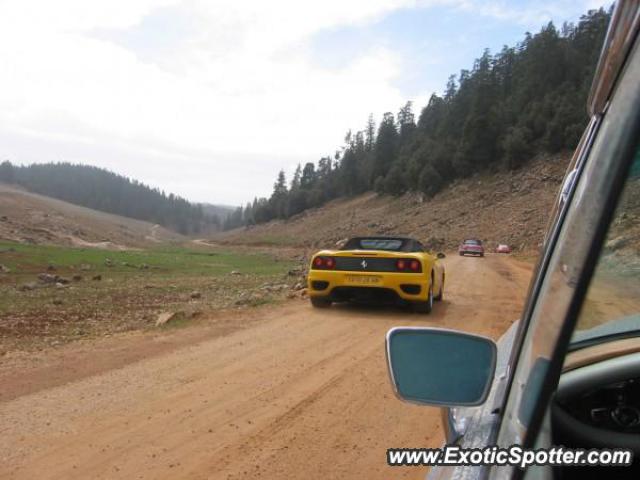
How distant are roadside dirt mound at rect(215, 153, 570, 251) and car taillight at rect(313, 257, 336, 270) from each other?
3100 cm

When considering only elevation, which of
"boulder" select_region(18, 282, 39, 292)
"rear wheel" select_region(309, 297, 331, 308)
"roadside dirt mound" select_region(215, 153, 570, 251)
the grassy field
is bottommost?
"boulder" select_region(18, 282, 39, 292)

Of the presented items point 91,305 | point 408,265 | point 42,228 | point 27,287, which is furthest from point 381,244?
point 42,228

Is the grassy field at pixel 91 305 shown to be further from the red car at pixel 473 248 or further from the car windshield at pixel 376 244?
the red car at pixel 473 248

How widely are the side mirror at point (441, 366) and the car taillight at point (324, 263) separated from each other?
6660mm

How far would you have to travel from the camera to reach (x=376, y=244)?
29.3 feet

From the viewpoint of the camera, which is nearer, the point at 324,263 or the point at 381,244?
the point at 324,263

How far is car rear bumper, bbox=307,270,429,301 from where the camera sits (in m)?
7.93

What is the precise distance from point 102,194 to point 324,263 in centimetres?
18658

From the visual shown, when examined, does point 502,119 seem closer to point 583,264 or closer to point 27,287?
point 27,287

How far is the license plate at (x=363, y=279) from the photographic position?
26.2 ft

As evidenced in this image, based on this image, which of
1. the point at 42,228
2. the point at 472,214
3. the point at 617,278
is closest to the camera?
the point at 617,278

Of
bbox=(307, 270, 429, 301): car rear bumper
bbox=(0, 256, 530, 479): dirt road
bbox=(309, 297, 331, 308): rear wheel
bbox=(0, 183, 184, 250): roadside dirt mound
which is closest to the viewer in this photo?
bbox=(0, 256, 530, 479): dirt road

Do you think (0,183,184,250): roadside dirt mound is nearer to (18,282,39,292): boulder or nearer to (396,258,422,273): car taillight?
(18,282,39,292): boulder

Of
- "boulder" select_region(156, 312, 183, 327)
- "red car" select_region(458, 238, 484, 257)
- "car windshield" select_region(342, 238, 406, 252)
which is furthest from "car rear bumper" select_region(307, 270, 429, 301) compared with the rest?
"red car" select_region(458, 238, 484, 257)
